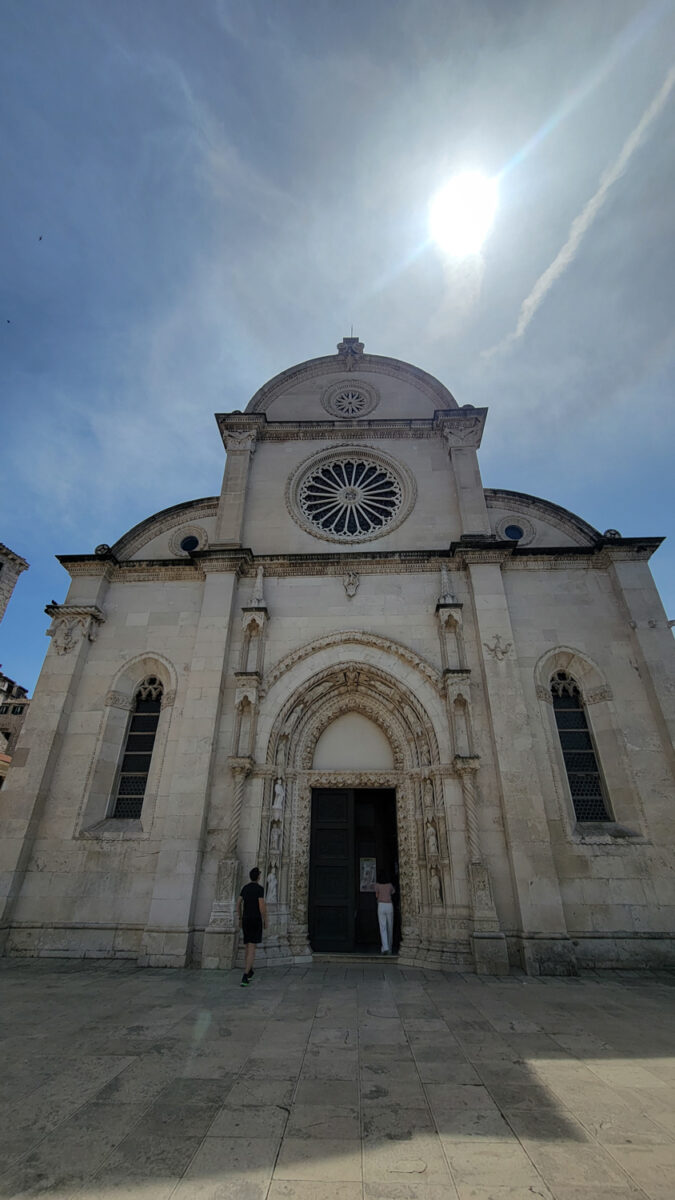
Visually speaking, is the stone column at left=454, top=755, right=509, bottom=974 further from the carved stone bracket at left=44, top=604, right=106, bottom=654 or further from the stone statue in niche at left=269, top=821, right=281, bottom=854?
the carved stone bracket at left=44, top=604, right=106, bottom=654

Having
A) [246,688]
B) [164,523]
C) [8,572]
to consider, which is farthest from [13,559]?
[246,688]

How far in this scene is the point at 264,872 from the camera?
33.2 ft

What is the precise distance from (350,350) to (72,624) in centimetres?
1262

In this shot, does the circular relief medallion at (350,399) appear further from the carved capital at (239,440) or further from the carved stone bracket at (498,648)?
the carved stone bracket at (498,648)

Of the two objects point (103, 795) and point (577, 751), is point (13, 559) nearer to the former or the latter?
Answer: point (103, 795)

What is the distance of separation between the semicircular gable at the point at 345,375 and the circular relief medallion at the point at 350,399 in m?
0.39

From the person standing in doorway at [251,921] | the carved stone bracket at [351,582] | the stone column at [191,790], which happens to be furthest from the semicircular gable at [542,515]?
the person standing in doorway at [251,921]

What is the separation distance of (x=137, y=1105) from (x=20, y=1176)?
99 centimetres

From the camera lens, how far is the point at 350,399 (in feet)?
55.4

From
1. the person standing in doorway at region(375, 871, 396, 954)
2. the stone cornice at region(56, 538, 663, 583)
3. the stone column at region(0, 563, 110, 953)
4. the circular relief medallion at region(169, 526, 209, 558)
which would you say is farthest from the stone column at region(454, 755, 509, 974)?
the circular relief medallion at region(169, 526, 209, 558)

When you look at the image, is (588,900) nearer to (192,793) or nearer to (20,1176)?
(192,793)

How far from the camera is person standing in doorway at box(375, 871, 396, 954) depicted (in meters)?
10.2

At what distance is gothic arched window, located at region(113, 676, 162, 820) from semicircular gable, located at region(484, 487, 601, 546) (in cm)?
1047

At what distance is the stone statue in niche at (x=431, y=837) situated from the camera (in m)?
10.3
